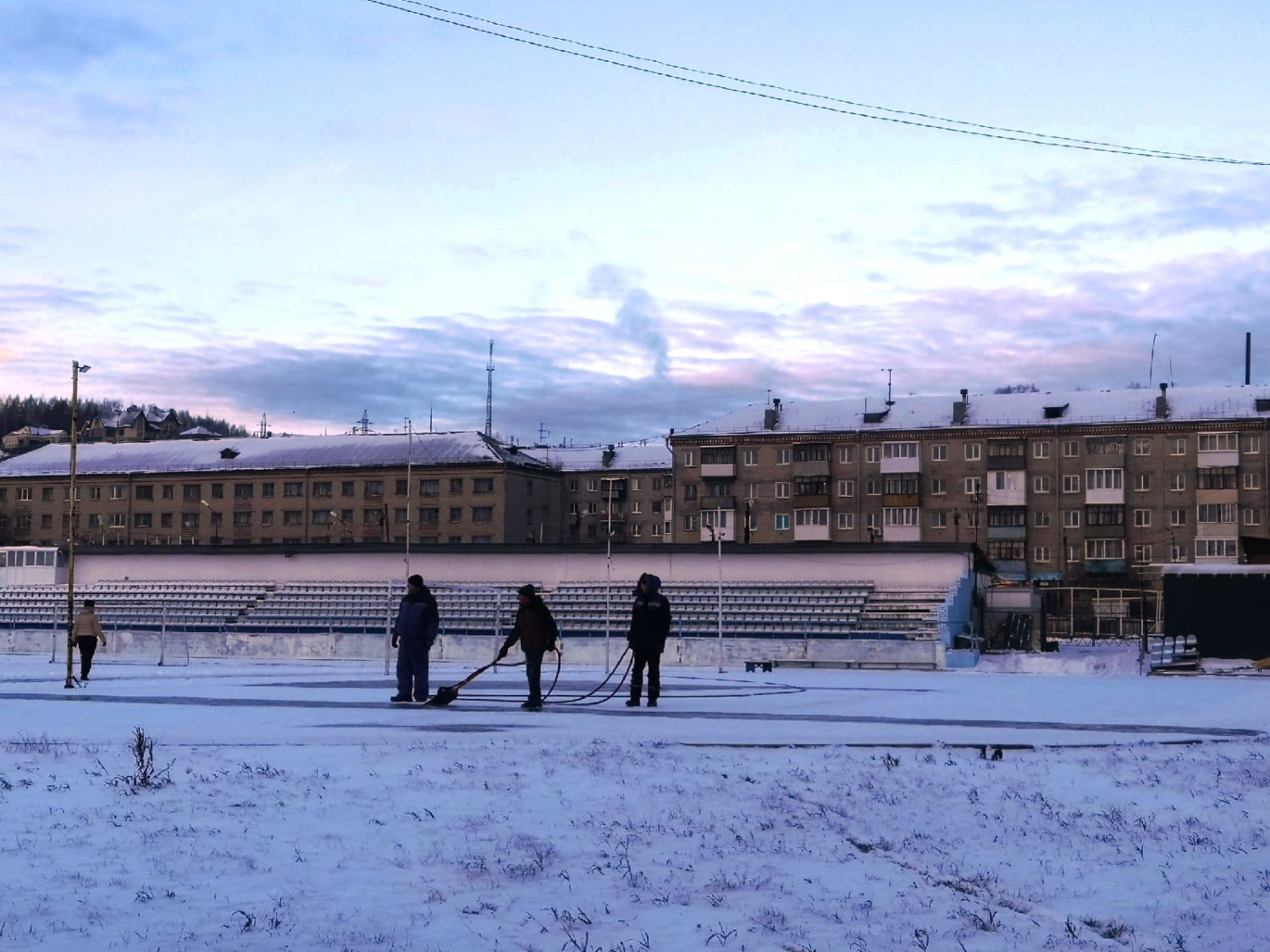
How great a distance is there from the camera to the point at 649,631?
23.7m

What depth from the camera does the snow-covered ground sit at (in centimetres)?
823

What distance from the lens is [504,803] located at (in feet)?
38.8

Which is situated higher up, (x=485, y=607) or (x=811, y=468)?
(x=811, y=468)

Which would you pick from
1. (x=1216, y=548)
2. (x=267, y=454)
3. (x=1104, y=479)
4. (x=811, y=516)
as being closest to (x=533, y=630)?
(x=1104, y=479)

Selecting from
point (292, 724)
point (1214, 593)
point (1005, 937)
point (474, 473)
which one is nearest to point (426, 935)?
point (1005, 937)

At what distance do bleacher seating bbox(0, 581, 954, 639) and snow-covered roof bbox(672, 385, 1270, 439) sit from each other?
58836 mm

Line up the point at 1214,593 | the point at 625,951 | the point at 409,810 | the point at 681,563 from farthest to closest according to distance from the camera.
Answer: the point at 681,563 < the point at 1214,593 < the point at 409,810 < the point at 625,951

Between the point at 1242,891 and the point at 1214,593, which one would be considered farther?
the point at 1214,593

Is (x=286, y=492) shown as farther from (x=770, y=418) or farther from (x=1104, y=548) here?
(x=1104, y=548)

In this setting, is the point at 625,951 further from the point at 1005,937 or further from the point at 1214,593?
the point at 1214,593

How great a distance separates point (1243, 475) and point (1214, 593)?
56.9 m

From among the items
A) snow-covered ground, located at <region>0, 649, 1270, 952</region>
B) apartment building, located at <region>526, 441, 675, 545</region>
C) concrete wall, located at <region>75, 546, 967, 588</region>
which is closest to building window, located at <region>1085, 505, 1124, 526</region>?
apartment building, located at <region>526, 441, 675, 545</region>

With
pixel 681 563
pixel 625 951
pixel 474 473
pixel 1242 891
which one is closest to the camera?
pixel 625 951

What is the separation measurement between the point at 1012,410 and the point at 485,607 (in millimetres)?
64538
